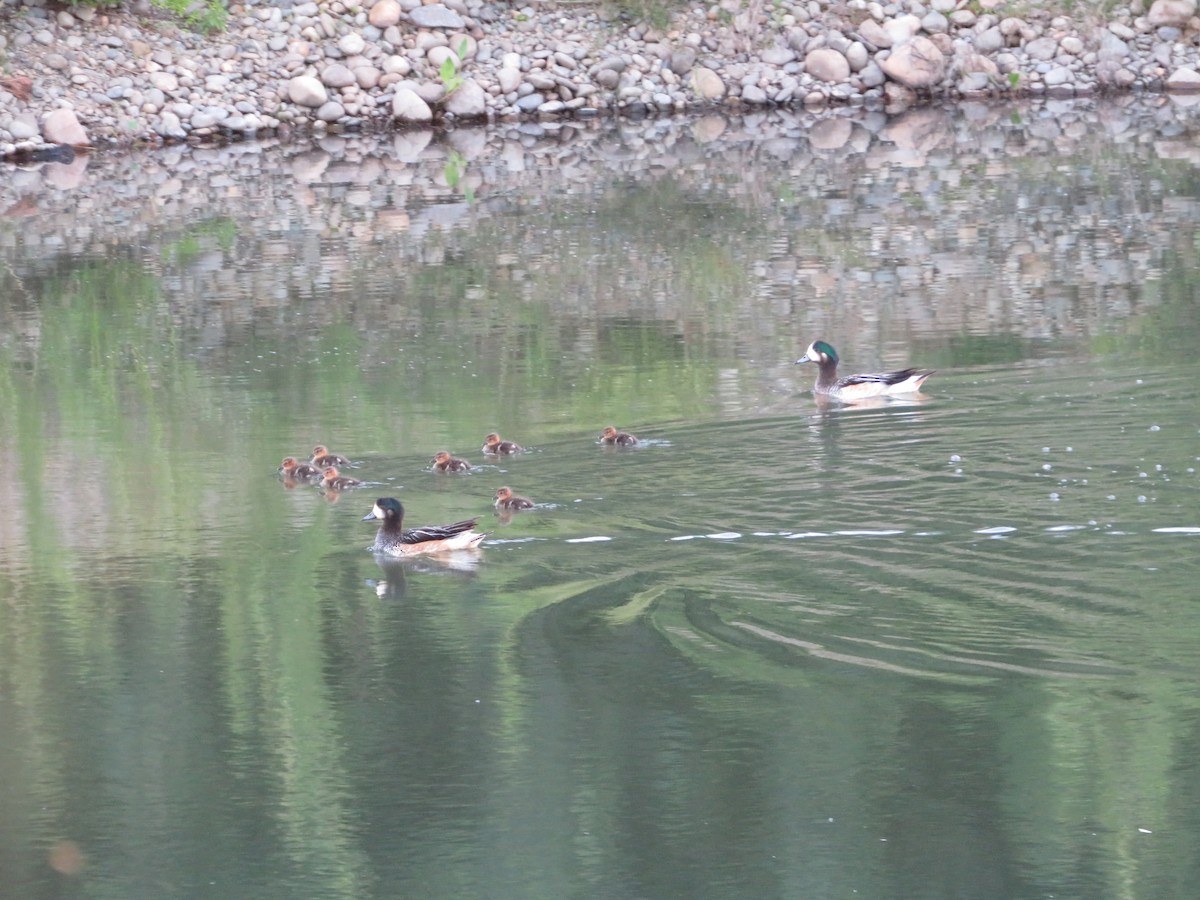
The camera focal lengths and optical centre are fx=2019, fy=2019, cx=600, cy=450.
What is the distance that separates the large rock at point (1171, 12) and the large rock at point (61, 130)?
850 inches

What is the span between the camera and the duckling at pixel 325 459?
1288 centimetres

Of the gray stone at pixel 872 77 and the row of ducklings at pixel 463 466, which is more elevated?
the gray stone at pixel 872 77

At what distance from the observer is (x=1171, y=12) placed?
41.4 metres

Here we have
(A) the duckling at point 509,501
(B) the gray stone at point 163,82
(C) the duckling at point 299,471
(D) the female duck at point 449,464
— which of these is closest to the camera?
(A) the duckling at point 509,501

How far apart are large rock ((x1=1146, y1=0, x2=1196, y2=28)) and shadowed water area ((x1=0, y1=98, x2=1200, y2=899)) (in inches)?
887

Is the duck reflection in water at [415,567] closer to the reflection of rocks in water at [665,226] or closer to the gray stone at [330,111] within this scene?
the reflection of rocks in water at [665,226]

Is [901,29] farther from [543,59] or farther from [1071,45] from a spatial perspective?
[543,59]

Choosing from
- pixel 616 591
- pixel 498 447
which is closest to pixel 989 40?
pixel 498 447

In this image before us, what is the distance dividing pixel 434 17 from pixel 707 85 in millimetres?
5652

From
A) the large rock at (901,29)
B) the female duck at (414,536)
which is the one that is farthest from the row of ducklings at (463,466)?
the large rock at (901,29)

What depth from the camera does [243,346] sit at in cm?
1794

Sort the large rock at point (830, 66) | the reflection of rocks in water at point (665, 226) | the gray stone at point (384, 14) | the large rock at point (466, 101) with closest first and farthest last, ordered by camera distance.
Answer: the reflection of rocks in water at point (665, 226) < the large rock at point (466, 101) < the gray stone at point (384, 14) < the large rock at point (830, 66)

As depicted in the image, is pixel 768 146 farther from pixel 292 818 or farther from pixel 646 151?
pixel 292 818

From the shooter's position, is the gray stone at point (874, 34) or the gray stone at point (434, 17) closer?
the gray stone at point (434, 17)
